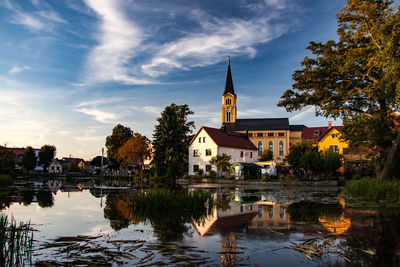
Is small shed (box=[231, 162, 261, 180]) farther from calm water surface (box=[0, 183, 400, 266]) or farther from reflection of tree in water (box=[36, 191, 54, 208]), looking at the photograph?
calm water surface (box=[0, 183, 400, 266])

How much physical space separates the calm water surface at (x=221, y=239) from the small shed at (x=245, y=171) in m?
32.5

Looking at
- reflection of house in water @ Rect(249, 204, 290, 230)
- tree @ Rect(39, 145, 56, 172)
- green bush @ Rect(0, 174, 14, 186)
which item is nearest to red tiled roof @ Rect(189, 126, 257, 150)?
green bush @ Rect(0, 174, 14, 186)

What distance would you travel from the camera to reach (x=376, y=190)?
1555 cm

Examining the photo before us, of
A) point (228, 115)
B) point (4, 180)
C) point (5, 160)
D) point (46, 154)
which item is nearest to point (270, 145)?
point (228, 115)

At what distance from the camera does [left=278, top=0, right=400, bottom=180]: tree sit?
17719 millimetres

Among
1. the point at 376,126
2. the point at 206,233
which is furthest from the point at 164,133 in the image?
the point at 206,233

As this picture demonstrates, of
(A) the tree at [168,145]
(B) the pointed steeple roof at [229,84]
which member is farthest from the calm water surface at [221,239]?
(B) the pointed steeple roof at [229,84]

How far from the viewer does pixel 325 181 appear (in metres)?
33.3

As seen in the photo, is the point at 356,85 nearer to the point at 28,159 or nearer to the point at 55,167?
the point at 28,159

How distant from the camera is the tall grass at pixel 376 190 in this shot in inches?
578

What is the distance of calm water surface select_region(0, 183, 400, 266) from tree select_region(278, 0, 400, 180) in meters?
9.11

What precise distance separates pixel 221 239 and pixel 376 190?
1177cm

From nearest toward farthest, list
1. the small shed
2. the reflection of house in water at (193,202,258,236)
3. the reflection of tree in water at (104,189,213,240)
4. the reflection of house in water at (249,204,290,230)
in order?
the reflection of house in water at (193,202,258,236), the reflection of house in water at (249,204,290,230), the reflection of tree in water at (104,189,213,240), the small shed

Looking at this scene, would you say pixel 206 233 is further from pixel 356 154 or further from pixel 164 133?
pixel 164 133
